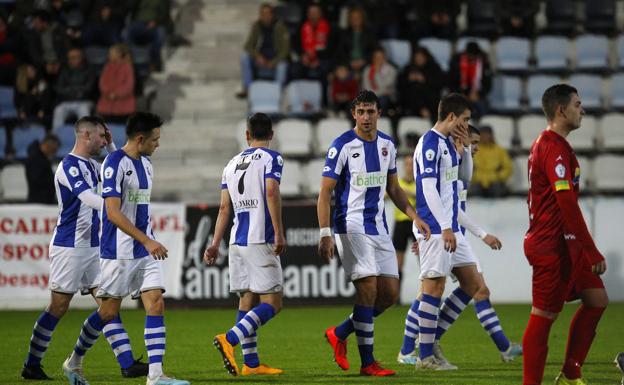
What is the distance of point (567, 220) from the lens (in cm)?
750

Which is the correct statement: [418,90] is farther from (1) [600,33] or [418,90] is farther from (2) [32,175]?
(2) [32,175]

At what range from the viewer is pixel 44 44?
72.7 ft

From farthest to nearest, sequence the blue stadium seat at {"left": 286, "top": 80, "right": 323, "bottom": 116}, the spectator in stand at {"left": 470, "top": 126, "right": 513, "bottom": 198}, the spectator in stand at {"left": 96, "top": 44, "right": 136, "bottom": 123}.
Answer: the blue stadium seat at {"left": 286, "top": 80, "right": 323, "bottom": 116} → the spectator in stand at {"left": 96, "top": 44, "right": 136, "bottom": 123} → the spectator in stand at {"left": 470, "top": 126, "right": 513, "bottom": 198}

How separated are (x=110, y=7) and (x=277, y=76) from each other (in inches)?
157

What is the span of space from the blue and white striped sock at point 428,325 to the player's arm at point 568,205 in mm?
2600

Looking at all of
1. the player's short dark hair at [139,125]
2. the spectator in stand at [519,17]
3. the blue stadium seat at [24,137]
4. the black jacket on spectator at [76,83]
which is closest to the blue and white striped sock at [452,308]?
the player's short dark hair at [139,125]

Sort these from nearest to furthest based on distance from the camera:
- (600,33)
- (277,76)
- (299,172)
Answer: (299,172), (277,76), (600,33)

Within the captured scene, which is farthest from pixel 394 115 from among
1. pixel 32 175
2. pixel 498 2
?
pixel 32 175

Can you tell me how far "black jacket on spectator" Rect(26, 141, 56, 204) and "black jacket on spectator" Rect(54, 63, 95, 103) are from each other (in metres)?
2.93

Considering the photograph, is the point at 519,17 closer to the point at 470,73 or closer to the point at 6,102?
the point at 470,73

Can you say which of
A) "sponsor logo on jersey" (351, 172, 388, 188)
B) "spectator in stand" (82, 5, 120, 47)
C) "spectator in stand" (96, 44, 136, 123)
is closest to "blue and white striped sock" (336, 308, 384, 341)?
"sponsor logo on jersey" (351, 172, 388, 188)

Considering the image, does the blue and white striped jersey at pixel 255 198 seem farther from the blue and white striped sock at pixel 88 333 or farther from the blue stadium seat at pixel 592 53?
the blue stadium seat at pixel 592 53

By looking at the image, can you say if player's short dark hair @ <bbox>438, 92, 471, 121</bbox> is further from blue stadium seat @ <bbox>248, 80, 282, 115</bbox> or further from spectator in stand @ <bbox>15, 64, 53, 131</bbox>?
spectator in stand @ <bbox>15, 64, 53, 131</bbox>

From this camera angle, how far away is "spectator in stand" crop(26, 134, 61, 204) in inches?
707
